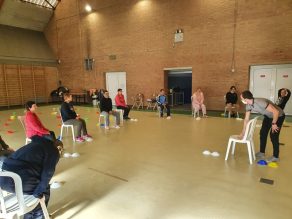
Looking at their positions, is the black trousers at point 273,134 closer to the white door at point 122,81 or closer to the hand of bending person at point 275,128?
the hand of bending person at point 275,128

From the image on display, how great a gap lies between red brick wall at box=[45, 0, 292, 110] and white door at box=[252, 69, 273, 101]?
0.43 meters

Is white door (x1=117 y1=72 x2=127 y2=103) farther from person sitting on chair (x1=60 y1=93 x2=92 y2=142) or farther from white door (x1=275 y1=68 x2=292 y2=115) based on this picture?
white door (x1=275 y1=68 x2=292 y2=115)

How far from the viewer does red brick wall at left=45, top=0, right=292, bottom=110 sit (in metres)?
7.98

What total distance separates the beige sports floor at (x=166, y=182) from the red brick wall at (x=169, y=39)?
4.50 meters

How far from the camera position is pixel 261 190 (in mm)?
2705

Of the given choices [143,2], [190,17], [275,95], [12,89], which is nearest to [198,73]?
[190,17]

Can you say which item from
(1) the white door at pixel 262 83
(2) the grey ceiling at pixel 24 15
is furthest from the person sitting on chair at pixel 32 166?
(2) the grey ceiling at pixel 24 15

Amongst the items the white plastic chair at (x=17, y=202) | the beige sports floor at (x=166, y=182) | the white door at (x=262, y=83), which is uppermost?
the white door at (x=262, y=83)

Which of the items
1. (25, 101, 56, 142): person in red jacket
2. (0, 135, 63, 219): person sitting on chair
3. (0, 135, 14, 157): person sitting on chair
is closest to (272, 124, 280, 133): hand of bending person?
(0, 135, 63, 219): person sitting on chair

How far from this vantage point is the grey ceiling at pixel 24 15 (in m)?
12.6

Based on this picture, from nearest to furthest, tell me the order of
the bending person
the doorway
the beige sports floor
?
the beige sports floor < the bending person < the doorway

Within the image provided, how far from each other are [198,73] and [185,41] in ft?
5.26

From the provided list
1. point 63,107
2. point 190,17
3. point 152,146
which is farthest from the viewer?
point 190,17

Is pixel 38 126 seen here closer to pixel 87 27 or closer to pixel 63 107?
pixel 63 107
